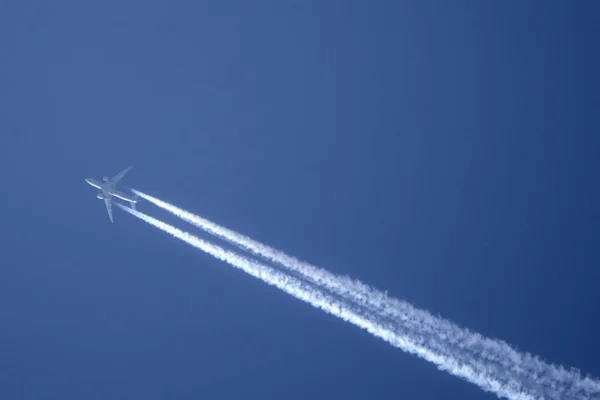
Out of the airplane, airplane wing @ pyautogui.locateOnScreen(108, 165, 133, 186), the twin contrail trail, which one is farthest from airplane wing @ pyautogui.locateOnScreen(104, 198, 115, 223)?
the twin contrail trail

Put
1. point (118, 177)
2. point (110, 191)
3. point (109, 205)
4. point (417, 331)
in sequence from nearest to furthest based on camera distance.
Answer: point (417, 331) < point (110, 191) < point (118, 177) < point (109, 205)

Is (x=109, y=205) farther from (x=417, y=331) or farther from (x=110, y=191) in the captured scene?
(x=417, y=331)

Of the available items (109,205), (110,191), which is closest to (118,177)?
(110,191)

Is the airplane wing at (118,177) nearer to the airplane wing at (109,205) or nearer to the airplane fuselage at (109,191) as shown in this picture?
the airplane fuselage at (109,191)

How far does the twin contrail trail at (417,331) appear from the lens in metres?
22.5

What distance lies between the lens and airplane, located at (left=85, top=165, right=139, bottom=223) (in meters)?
28.7

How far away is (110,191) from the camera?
2884 cm

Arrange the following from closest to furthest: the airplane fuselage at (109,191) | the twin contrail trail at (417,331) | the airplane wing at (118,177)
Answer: the twin contrail trail at (417,331)
the airplane fuselage at (109,191)
the airplane wing at (118,177)

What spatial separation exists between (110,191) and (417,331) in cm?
1633

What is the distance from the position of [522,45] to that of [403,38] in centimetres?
549

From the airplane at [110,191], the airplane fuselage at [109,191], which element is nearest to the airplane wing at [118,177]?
the airplane at [110,191]

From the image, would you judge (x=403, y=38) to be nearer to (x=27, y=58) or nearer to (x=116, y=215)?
(x=116, y=215)

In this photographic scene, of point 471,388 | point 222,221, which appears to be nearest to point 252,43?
point 222,221

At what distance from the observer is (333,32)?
2862 cm
